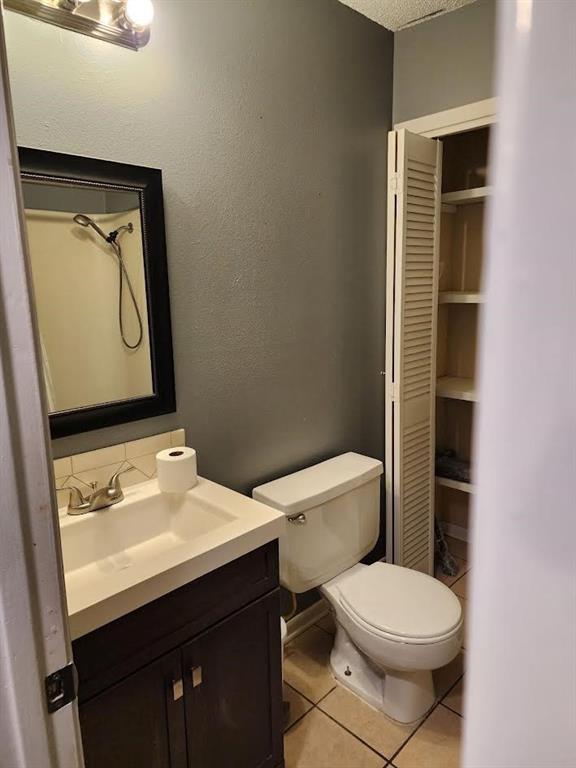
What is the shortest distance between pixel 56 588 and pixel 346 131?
1983mm

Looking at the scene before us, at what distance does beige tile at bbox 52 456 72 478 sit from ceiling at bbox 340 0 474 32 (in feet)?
6.46

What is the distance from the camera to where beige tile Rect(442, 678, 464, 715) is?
184cm

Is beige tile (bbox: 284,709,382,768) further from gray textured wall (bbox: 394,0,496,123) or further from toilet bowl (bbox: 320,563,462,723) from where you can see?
gray textured wall (bbox: 394,0,496,123)

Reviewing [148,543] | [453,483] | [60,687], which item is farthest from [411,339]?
[60,687]

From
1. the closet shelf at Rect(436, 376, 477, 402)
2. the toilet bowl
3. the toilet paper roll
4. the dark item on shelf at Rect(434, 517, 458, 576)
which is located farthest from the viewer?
the dark item on shelf at Rect(434, 517, 458, 576)

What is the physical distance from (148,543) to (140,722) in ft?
1.51

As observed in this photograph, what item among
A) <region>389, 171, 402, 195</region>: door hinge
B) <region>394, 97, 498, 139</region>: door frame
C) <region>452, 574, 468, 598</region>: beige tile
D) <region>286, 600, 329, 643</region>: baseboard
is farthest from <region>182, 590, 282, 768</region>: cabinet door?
<region>394, 97, 498, 139</region>: door frame

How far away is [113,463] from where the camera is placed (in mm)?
1487

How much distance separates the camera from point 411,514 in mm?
2418

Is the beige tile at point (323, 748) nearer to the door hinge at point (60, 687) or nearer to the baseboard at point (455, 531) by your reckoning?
the door hinge at point (60, 687)

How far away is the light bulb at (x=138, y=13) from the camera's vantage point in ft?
4.24

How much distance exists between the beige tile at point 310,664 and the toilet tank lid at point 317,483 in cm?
73

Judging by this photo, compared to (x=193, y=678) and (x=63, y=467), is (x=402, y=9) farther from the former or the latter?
(x=193, y=678)

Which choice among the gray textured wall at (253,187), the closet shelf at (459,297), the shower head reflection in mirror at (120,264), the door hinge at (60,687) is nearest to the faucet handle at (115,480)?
the gray textured wall at (253,187)
